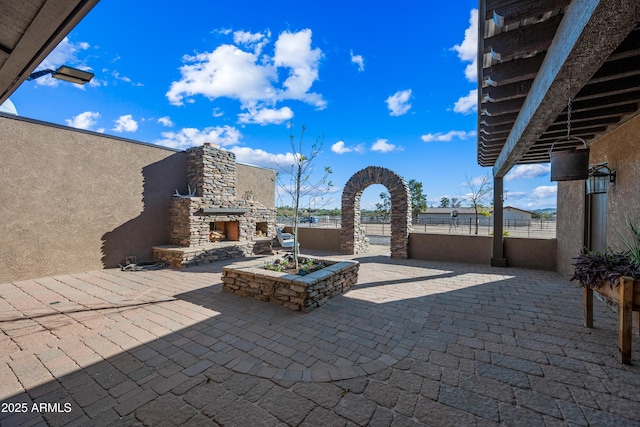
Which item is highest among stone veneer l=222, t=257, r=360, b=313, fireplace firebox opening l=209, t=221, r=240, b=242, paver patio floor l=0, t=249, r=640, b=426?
fireplace firebox opening l=209, t=221, r=240, b=242

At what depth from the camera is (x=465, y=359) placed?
2389mm

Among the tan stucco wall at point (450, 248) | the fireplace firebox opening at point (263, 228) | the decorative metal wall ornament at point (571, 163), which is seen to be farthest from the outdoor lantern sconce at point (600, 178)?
the fireplace firebox opening at point (263, 228)

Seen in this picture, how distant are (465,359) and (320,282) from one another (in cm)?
204

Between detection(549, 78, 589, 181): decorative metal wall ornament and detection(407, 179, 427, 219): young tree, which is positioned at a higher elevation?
detection(407, 179, 427, 219): young tree

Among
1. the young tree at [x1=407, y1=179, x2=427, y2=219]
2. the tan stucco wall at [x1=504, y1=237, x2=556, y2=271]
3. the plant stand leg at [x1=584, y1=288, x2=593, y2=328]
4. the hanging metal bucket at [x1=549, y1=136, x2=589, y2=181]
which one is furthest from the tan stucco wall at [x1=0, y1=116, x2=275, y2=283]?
the young tree at [x1=407, y1=179, x2=427, y2=219]

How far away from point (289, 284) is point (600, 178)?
5.32m

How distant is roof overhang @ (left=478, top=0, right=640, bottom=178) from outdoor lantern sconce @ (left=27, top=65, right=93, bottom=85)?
12.0 feet

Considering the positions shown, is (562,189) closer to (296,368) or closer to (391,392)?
(391,392)

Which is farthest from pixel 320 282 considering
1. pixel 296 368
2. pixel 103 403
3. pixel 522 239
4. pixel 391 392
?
pixel 522 239

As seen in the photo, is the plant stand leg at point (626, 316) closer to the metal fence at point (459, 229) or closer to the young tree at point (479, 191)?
the metal fence at point (459, 229)

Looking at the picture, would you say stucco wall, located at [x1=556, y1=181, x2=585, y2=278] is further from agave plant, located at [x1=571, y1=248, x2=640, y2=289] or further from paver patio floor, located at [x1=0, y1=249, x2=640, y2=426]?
agave plant, located at [x1=571, y1=248, x2=640, y2=289]

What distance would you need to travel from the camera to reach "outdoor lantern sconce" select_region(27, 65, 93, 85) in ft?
8.07

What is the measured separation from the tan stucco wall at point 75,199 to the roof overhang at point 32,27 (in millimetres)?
5051

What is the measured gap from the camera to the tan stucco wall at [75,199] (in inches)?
194
